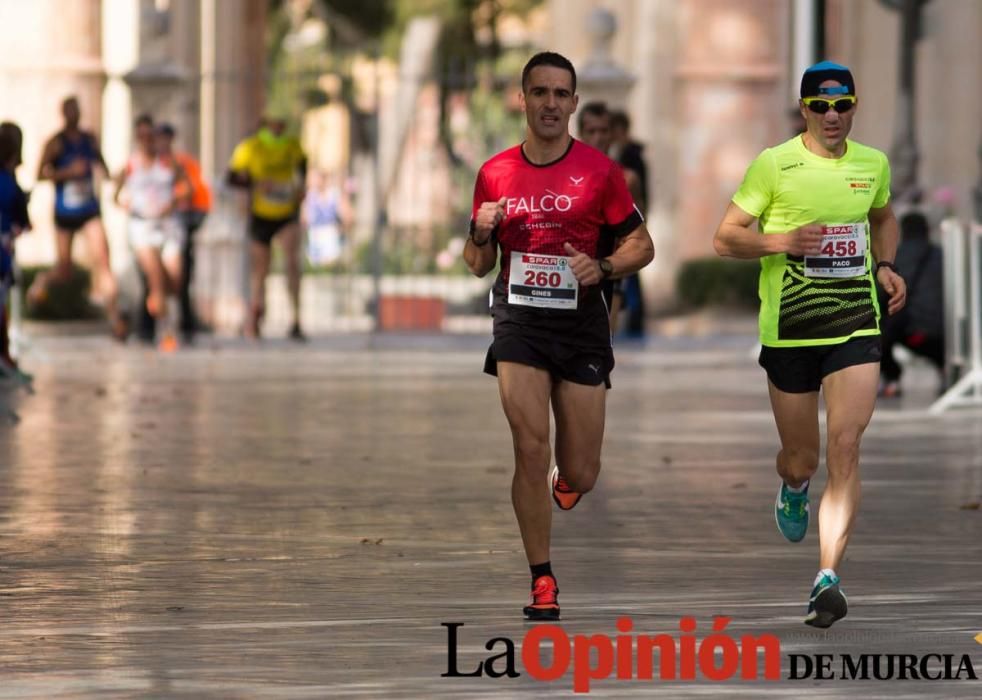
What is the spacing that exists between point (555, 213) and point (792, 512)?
1.74 metres

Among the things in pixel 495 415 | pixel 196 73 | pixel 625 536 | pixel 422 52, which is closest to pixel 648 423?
pixel 495 415

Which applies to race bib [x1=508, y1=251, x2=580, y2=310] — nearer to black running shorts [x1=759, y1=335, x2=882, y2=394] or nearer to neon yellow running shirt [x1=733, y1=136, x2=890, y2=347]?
neon yellow running shirt [x1=733, y1=136, x2=890, y2=347]

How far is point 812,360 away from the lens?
9.78 m

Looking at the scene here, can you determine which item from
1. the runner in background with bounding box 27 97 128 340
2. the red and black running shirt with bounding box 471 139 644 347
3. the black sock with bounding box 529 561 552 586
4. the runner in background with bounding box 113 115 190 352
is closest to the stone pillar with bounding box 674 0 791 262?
the runner in background with bounding box 113 115 190 352

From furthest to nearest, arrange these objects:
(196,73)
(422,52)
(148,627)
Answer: (422,52)
(196,73)
(148,627)

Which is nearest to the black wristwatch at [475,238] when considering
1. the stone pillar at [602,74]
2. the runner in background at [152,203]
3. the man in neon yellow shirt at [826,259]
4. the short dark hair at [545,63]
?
the short dark hair at [545,63]

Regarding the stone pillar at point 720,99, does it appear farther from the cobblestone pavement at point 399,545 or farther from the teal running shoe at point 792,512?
the teal running shoe at point 792,512

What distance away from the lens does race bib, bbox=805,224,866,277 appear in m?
9.63

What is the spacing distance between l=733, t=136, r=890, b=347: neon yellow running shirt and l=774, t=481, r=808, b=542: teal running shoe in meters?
0.91

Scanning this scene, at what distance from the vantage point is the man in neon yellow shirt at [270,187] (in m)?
25.9

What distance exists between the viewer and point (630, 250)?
377 inches

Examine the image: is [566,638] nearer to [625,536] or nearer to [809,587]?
[809,587]

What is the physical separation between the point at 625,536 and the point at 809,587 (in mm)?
1670

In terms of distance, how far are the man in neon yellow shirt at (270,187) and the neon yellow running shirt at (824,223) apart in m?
16.3
